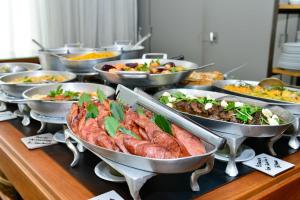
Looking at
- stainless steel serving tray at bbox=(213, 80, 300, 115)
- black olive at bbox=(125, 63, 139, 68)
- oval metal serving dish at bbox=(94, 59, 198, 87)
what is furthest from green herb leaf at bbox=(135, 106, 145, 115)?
black olive at bbox=(125, 63, 139, 68)

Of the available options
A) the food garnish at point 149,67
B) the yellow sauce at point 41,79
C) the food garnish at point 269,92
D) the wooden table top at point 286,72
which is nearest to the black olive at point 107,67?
the food garnish at point 149,67

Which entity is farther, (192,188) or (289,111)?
(289,111)

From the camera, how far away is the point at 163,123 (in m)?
0.69

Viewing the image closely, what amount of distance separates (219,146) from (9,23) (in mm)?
2151

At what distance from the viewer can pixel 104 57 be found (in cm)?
137

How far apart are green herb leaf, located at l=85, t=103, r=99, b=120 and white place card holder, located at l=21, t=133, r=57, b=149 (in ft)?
0.79

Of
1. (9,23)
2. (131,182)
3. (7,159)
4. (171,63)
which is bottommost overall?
(7,159)

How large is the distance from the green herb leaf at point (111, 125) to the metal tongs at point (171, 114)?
11 cm

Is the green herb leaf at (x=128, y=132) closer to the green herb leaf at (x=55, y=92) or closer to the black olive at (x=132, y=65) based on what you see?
the green herb leaf at (x=55, y=92)

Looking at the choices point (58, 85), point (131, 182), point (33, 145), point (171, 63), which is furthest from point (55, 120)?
point (171, 63)

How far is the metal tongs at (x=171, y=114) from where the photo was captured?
62 centimetres

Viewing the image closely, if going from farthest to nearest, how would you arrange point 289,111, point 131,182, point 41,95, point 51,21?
1. point 51,21
2. point 41,95
3. point 289,111
4. point 131,182

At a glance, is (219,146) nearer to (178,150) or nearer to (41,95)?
(178,150)

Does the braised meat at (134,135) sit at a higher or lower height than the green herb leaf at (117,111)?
lower
